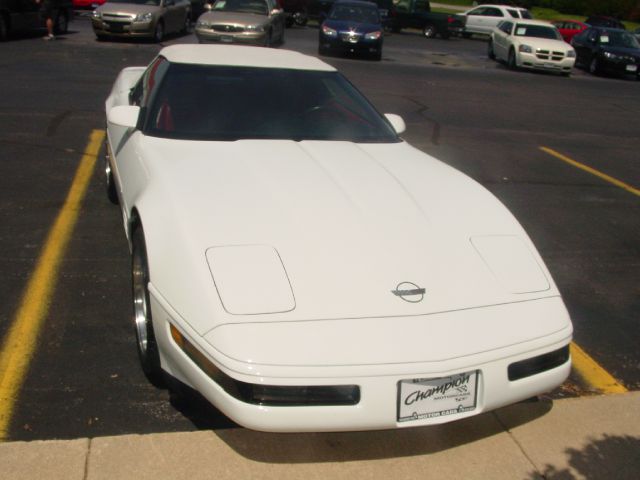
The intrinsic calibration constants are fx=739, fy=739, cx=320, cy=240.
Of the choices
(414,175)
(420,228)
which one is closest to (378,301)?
(420,228)

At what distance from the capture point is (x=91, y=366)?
3756mm

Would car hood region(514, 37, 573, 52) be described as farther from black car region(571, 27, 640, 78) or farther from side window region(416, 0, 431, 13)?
side window region(416, 0, 431, 13)

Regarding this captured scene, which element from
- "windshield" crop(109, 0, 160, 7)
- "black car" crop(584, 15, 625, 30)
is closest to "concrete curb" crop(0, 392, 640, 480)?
"windshield" crop(109, 0, 160, 7)

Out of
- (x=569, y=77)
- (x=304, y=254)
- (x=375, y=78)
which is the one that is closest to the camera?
(x=304, y=254)

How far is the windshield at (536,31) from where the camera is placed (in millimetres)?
21312

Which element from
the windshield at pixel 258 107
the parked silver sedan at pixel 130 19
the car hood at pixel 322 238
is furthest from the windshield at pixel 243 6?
the car hood at pixel 322 238

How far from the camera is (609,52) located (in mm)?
21328

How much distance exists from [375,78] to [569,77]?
23.9 feet

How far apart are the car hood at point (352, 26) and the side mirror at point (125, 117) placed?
50.8ft

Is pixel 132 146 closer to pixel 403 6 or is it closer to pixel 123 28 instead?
pixel 123 28

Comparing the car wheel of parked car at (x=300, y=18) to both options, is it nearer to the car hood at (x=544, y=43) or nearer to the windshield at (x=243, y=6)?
the windshield at (x=243, y=6)

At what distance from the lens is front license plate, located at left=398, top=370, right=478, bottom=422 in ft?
9.46

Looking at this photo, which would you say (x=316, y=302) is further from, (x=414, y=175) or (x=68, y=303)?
(x=68, y=303)

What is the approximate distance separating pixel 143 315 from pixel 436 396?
5.21 ft
